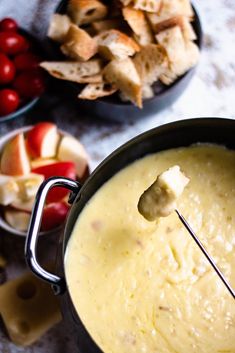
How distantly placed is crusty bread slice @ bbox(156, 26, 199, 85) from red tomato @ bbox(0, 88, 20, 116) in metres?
0.45

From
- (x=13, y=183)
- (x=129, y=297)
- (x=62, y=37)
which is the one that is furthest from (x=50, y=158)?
(x=129, y=297)

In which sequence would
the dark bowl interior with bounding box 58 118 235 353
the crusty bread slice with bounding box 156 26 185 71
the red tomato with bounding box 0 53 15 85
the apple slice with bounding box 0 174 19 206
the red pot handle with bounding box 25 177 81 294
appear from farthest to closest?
1. the red tomato with bounding box 0 53 15 85
2. the crusty bread slice with bounding box 156 26 185 71
3. the apple slice with bounding box 0 174 19 206
4. the dark bowl interior with bounding box 58 118 235 353
5. the red pot handle with bounding box 25 177 81 294

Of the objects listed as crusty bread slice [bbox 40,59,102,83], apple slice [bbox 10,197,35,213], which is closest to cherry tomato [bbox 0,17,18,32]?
crusty bread slice [bbox 40,59,102,83]

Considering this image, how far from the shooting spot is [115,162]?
1.53 meters

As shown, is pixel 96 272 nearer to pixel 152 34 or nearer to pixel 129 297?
pixel 129 297

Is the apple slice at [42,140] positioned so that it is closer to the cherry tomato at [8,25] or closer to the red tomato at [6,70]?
the red tomato at [6,70]

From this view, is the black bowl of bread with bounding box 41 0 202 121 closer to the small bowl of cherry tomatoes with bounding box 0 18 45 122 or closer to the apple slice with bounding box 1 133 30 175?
the small bowl of cherry tomatoes with bounding box 0 18 45 122

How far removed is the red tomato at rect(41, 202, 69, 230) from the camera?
1.81 m

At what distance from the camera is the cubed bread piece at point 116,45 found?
1.89 metres

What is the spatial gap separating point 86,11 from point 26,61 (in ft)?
0.81

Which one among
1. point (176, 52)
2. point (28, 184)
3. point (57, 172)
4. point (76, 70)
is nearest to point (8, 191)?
point (28, 184)

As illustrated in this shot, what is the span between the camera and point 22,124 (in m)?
2.10

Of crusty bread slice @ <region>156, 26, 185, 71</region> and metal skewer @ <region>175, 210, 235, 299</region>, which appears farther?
crusty bread slice @ <region>156, 26, 185, 71</region>

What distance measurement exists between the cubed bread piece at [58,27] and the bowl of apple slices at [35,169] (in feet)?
0.90
